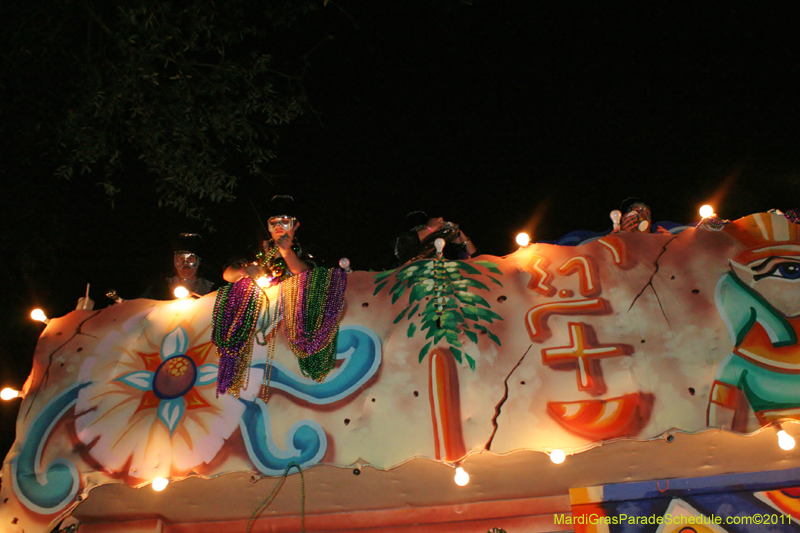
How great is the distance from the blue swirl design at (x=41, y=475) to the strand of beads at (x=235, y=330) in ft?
3.03

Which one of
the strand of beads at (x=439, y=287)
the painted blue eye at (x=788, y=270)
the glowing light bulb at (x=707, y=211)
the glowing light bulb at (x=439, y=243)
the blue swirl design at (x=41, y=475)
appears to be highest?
the glowing light bulb at (x=707, y=211)

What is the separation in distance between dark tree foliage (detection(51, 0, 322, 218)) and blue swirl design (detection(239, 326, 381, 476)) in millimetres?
2251

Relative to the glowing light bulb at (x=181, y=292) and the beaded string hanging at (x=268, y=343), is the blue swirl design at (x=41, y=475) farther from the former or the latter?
the beaded string hanging at (x=268, y=343)

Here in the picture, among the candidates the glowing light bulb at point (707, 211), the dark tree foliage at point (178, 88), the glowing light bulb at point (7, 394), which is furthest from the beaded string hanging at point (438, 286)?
the glowing light bulb at point (7, 394)

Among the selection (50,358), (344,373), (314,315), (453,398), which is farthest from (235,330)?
(453,398)

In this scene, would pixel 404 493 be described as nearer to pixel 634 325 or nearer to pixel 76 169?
pixel 634 325

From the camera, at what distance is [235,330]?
320 centimetres

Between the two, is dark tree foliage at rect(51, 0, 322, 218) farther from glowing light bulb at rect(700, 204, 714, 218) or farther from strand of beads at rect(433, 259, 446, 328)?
glowing light bulb at rect(700, 204, 714, 218)

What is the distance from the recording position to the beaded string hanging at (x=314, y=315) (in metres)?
3.05

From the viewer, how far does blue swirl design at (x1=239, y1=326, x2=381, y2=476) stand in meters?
2.87

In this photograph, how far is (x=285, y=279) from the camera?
3.41 m

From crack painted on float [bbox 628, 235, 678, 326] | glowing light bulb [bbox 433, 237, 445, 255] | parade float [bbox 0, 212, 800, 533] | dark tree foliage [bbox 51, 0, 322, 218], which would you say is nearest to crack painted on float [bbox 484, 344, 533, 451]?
parade float [bbox 0, 212, 800, 533]

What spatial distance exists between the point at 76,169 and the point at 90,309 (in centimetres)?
231

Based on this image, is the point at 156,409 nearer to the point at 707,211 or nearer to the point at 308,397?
the point at 308,397
